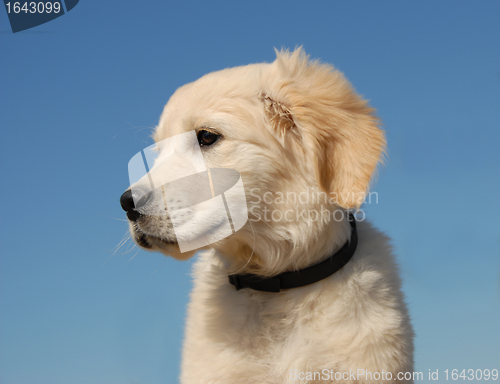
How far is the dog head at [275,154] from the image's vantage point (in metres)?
2.78

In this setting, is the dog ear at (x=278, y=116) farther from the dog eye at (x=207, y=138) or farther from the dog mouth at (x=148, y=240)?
the dog mouth at (x=148, y=240)

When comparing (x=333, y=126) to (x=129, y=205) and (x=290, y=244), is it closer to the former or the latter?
(x=290, y=244)

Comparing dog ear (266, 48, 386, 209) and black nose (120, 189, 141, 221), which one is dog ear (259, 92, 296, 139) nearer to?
dog ear (266, 48, 386, 209)

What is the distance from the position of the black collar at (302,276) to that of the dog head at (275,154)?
7cm

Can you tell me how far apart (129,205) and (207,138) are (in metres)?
0.64

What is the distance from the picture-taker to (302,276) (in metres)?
2.89

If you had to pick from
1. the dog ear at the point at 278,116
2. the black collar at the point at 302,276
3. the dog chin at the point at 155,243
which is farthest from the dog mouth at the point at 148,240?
the dog ear at the point at 278,116

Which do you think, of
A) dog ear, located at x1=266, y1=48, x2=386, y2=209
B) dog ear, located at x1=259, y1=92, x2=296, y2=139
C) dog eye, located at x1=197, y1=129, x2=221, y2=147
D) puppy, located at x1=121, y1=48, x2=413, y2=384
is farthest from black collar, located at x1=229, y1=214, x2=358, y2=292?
dog eye, located at x1=197, y1=129, x2=221, y2=147

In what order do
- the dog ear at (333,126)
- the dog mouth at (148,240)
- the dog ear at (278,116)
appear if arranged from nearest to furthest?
the dog mouth at (148,240) → the dog ear at (333,126) → the dog ear at (278,116)

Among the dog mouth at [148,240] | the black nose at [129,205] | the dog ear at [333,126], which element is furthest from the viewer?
the dog ear at [333,126]

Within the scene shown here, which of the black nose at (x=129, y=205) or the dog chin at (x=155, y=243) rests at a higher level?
the black nose at (x=129, y=205)

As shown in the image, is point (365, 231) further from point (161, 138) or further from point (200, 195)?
point (161, 138)

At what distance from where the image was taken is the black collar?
286cm

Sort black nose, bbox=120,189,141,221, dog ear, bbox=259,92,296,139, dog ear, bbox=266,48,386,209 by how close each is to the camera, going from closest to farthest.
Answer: black nose, bbox=120,189,141,221
dog ear, bbox=266,48,386,209
dog ear, bbox=259,92,296,139
